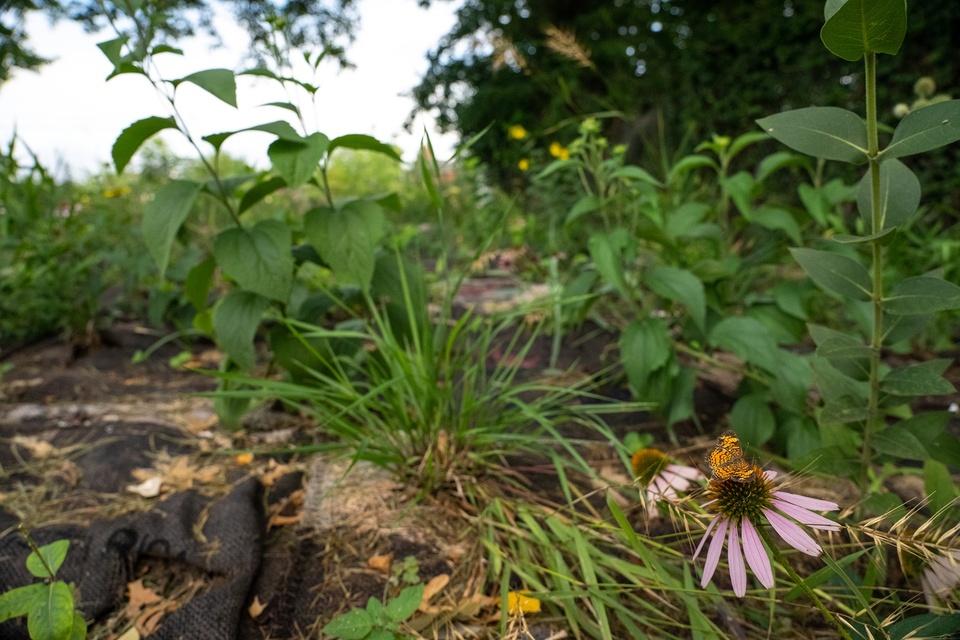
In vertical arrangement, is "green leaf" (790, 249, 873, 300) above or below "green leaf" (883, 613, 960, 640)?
above

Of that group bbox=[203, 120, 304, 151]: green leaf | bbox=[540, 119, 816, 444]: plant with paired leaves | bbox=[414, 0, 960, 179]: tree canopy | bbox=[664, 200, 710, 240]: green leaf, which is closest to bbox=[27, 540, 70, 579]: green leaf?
bbox=[203, 120, 304, 151]: green leaf

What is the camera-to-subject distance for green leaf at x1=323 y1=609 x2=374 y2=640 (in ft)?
2.73

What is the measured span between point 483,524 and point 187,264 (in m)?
1.78

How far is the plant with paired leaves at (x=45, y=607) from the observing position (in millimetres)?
823

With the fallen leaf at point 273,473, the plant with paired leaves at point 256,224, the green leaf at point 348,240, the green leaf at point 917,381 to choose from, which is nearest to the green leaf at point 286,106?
the plant with paired leaves at point 256,224

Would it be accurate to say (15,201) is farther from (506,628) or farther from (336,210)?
(506,628)

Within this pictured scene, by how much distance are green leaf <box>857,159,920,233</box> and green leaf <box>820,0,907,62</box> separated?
18 centimetres

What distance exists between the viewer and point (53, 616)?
832mm

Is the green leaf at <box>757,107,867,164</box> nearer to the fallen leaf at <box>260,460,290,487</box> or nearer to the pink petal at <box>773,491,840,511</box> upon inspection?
the pink petal at <box>773,491,840,511</box>

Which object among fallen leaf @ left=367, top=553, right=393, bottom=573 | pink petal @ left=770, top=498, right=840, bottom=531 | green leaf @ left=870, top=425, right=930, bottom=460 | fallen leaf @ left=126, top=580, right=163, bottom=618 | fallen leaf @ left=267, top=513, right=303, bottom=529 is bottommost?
fallen leaf @ left=367, top=553, right=393, bottom=573

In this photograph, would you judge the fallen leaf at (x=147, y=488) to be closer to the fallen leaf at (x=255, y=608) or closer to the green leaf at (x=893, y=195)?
the fallen leaf at (x=255, y=608)

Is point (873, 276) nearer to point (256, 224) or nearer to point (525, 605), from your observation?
point (525, 605)

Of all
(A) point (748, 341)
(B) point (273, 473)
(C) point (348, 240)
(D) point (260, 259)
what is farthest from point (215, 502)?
(A) point (748, 341)

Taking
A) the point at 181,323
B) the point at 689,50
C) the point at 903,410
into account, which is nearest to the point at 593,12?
the point at 689,50
